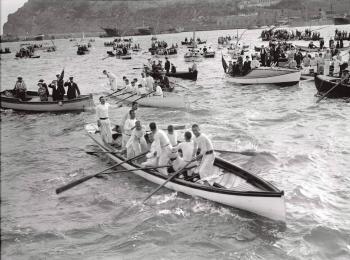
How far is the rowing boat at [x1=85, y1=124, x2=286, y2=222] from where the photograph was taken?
10297 millimetres

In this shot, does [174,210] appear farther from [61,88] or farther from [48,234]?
[61,88]

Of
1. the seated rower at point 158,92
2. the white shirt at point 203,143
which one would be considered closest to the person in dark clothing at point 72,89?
the seated rower at point 158,92

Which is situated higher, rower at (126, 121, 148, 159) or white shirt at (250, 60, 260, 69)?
white shirt at (250, 60, 260, 69)

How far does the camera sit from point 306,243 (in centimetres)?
1005

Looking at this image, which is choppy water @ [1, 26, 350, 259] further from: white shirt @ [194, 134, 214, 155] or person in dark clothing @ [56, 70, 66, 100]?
person in dark clothing @ [56, 70, 66, 100]

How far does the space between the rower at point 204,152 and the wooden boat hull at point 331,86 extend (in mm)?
15775

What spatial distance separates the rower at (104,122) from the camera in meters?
15.9

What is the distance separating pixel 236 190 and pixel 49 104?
1739 cm

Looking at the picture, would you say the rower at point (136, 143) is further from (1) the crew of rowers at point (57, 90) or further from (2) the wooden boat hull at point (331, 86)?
(2) the wooden boat hull at point (331, 86)

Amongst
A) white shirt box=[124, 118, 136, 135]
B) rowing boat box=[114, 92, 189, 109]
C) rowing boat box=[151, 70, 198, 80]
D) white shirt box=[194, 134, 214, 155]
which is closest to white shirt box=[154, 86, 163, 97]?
rowing boat box=[114, 92, 189, 109]

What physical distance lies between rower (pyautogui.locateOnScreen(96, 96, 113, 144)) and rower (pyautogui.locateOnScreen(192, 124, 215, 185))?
5.25 metres

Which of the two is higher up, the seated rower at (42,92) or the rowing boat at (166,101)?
the seated rower at (42,92)

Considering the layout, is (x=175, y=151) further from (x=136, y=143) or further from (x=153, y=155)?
(x=136, y=143)

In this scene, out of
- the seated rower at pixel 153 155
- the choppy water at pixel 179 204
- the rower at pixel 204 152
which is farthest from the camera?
the seated rower at pixel 153 155
